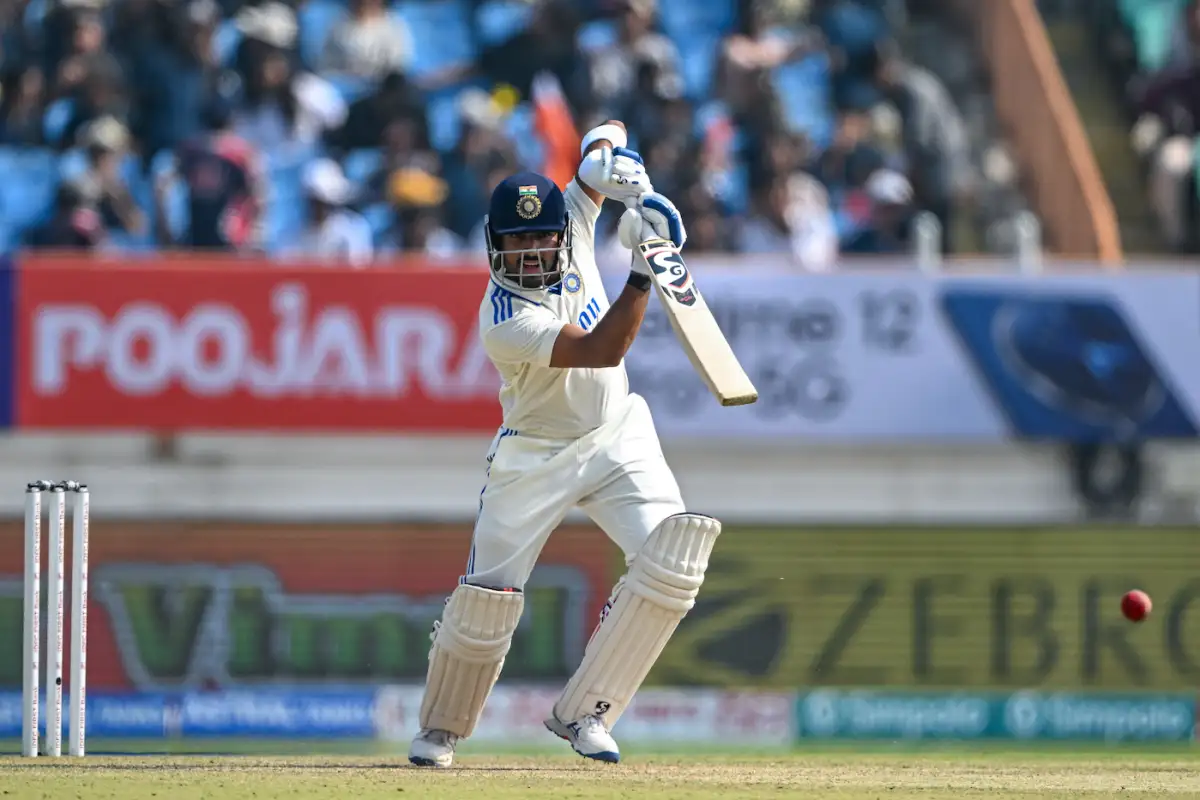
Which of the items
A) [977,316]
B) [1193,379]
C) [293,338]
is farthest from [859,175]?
[293,338]

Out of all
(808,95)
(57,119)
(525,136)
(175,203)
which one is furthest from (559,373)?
(808,95)

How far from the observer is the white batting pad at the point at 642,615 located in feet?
22.4

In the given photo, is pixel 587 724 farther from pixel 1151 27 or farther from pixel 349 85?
pixel 1151 27

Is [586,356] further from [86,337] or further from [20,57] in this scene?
[20,57]

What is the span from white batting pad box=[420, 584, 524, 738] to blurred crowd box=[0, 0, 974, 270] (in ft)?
17.3

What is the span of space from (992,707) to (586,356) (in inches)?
175

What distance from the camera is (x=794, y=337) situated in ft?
38.9

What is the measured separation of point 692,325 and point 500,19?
7590mm

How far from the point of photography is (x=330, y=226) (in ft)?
40.5

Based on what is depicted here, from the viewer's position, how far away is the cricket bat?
6.59 metres

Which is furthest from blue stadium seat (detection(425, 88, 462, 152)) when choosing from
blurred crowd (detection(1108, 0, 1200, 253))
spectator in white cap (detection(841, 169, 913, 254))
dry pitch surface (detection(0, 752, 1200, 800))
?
dry pitch surface (detection(0, 752, 1200, 800))

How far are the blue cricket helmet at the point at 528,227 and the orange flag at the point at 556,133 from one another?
5.79 metres

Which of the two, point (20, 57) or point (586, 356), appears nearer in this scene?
point (586, 356)

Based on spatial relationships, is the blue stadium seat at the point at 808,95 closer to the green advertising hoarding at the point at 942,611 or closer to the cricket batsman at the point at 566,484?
the green advertising hoarding at the point at 942,611
